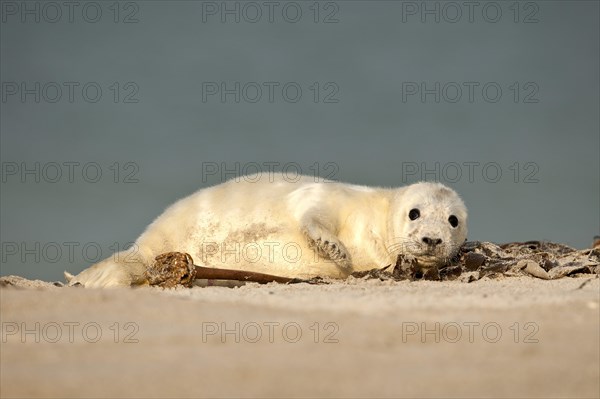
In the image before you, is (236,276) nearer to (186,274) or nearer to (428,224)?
(186,274)

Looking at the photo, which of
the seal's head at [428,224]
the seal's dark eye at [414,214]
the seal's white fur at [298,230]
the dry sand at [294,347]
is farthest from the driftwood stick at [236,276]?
the dry sand at [294,347]

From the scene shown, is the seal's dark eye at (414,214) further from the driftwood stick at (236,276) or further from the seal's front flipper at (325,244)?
the driftwood stick at (236,276)

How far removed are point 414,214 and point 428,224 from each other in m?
0.22

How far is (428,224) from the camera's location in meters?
9.38

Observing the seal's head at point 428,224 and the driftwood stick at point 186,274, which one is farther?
the seal's head at point 428,224

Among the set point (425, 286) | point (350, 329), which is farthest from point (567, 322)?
point (425, 286)

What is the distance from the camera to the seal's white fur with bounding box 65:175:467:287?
9.38m

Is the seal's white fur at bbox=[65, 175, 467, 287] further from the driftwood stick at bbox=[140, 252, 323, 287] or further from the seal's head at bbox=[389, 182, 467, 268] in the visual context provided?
the driftwood stick at bbox=[140, 252, 323, 287]

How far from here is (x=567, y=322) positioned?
5.04 m

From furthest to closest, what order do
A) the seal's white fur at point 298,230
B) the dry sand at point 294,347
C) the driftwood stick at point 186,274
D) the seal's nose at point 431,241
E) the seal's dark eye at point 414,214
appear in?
the seal's dark eye at point 414,214 → the seal's white fur at point 298,230 → the seal's nose at point 431,241 → the driftwood stick at point 186,274 → the dry sand at point 294,347

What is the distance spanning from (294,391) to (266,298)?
2.56 meters

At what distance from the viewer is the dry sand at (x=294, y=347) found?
4.02m

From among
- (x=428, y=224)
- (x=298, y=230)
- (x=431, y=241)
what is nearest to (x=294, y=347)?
(x=431, y=241)

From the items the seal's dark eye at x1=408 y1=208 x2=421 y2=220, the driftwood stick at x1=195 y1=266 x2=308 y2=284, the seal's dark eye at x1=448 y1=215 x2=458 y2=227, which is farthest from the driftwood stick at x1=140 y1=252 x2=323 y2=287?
the seal's dark eye at x1=448 y1=215 x2=458 y2=227
